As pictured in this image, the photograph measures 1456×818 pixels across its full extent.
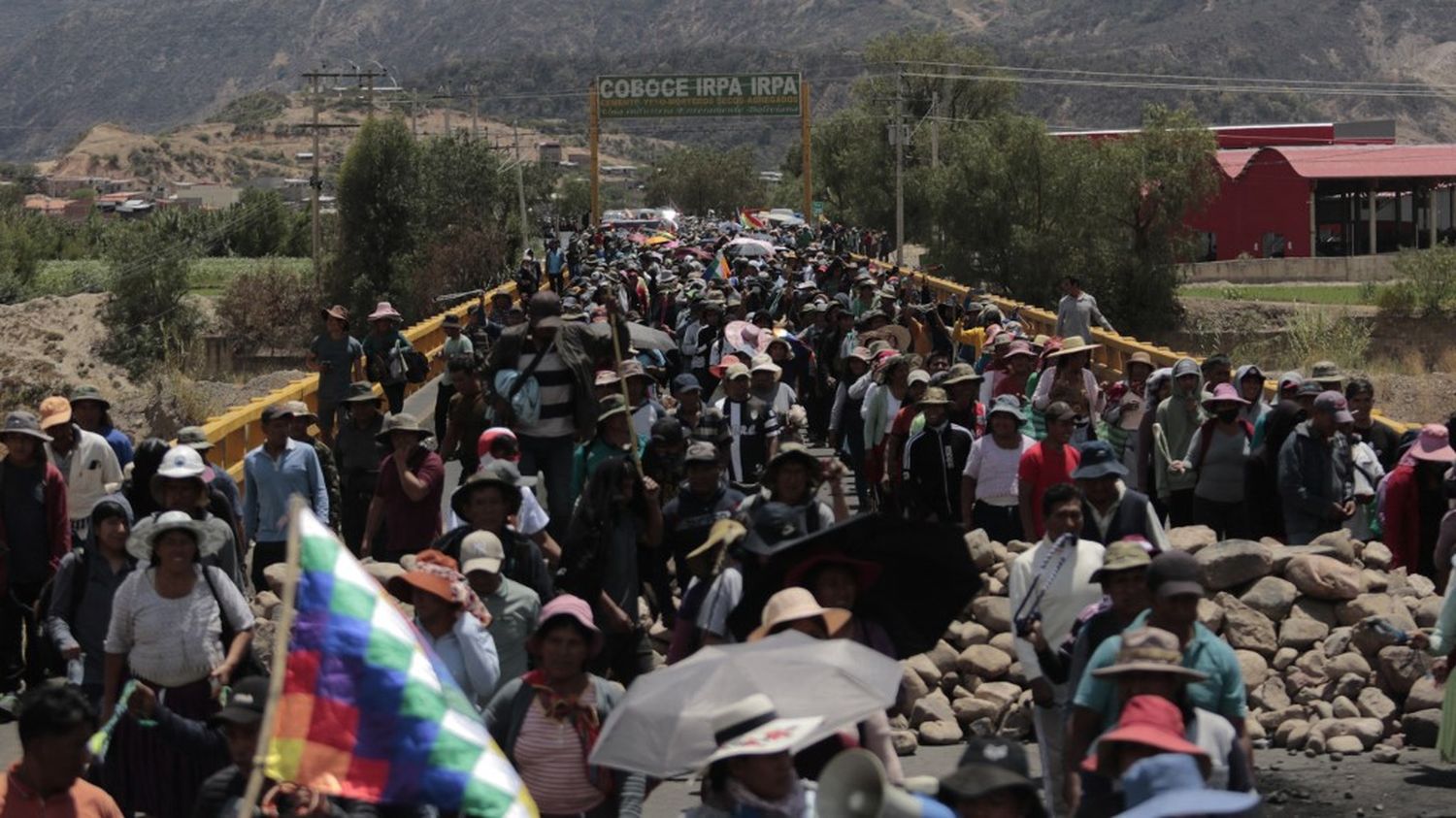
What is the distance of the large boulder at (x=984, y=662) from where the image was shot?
11469 mm

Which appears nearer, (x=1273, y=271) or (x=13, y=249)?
(x=1273, y=271)

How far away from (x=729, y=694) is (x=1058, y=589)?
8.67ft

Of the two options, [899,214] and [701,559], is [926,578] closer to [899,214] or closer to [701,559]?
[701,559]

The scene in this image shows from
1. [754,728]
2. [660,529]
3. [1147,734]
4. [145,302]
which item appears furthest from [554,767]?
[145,302]

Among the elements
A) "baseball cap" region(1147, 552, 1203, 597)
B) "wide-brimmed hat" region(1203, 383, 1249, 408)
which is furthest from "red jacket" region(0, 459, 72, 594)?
"wide-brimmed hat" region(1203, 383, 1249, 408)

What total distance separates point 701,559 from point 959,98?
88.1m

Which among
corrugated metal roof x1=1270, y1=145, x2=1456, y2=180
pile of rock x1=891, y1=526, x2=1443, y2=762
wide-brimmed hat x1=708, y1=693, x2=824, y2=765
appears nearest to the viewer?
wide-brimmed hat x1=708, y1=693, x2=824, y2=765

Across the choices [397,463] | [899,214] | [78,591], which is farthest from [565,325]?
[899,214]

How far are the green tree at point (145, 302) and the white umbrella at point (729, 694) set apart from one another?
62192 millimetres

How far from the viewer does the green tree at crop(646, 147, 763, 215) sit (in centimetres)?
16075

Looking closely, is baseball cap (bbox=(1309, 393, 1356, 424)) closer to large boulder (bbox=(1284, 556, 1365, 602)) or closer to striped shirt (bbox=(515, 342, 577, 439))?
large boulder (bbox=(1284, 556, 1365, 602))

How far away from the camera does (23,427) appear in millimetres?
11008

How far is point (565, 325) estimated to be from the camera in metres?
12.7

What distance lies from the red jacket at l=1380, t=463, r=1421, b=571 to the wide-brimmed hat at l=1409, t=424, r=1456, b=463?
135 millimetres
